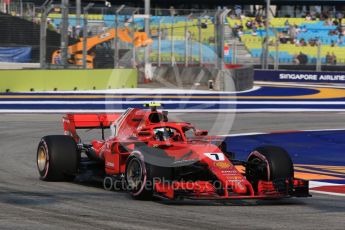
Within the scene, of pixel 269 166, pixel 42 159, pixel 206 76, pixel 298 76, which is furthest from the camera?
pixel 298 76

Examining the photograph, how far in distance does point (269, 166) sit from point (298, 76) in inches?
1466

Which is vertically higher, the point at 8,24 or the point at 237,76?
the point at 8,24

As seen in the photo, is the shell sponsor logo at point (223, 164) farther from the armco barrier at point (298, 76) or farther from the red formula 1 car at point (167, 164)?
the armco barrier at point (298, 76)

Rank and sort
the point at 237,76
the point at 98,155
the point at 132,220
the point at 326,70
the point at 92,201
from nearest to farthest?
1. the point at 132,220
2. the point at 92,201
3. the point at 98,155
4. the point at 237,76
5. the point at 326,70

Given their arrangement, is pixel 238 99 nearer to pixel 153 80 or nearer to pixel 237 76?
pixel 237 76

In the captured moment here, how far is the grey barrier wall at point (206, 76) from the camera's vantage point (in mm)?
34969

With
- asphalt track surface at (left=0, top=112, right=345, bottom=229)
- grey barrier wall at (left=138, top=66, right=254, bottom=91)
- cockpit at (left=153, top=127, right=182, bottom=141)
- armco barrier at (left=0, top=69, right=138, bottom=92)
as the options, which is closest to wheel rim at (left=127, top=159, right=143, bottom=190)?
asphalt track surface at (left=0, top=112, right=345, bottom=229)

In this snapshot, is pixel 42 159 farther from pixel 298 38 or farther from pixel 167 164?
pixel 298 38

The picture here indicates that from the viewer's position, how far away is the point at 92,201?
905 cm

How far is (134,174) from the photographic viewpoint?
30.6 ft

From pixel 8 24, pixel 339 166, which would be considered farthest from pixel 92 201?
pixel 8 24

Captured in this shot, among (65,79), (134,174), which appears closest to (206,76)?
(65,79)

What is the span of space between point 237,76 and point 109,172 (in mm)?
25563

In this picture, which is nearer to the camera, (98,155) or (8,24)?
(98,155)
